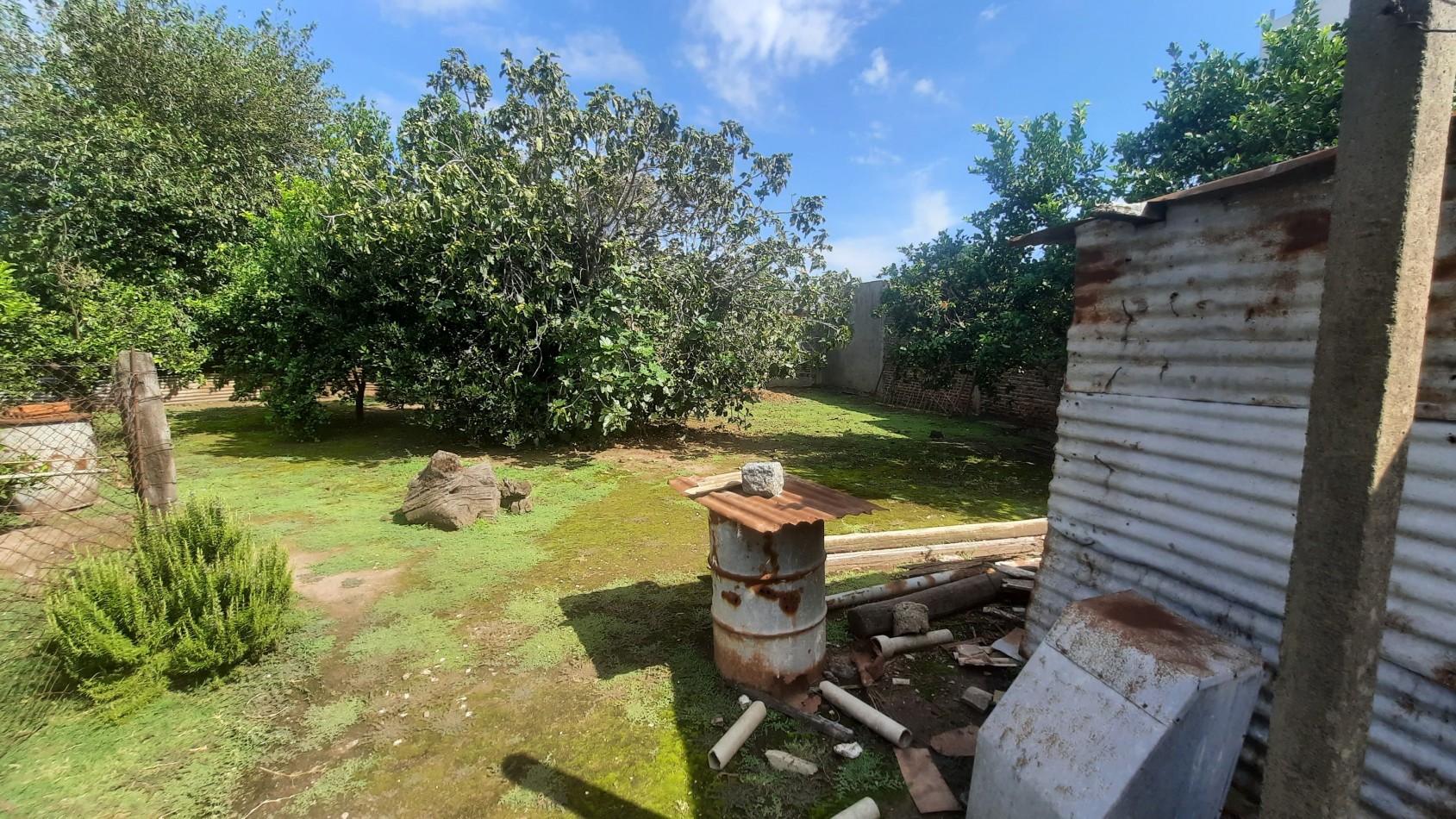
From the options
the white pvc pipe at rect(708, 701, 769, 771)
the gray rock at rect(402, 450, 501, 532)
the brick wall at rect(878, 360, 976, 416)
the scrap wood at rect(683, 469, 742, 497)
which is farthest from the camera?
the brick wall at rect(878, 360, 976, 416)

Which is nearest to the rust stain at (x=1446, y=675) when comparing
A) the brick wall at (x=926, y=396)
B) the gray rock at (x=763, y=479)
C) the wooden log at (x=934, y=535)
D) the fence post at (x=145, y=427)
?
the gray rock at (x=763, y=479)

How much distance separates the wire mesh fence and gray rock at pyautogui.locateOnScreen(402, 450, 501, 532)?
208cm

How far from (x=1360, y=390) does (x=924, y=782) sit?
2.25 meters

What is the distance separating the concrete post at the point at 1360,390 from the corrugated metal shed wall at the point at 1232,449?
1.31 meters

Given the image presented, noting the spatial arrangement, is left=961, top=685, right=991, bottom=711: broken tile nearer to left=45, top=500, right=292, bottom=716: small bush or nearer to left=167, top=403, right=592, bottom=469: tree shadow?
left=45, top=500, right=292, bottom=716: small bush

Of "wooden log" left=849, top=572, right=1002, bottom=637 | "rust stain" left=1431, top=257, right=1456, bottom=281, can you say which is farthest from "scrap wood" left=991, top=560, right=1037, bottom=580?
"rust stain" left=1431, top=257, right=1456, bottom=281

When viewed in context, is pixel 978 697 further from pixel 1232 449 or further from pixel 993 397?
pixel 993 397

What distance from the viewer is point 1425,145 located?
3.75 feet

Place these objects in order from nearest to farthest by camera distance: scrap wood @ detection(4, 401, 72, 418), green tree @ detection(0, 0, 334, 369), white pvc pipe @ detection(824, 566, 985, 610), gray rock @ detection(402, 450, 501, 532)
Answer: white pvc pipe @ detection(824, 566, 985, 610)
scrap wood @ detection(4, 401, 72, 418)
gray rock @ detection(402, 450, 501, 532)
green tree @ detection(0, 0, 334, 369)

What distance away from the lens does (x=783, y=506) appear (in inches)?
121

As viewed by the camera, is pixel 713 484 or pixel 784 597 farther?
pixel 713 484

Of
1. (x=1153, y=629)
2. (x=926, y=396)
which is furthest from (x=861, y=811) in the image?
(x=926, y=396)

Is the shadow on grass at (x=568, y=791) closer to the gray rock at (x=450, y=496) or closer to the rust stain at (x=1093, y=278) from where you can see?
the rust stain at (x=1093, y=278)

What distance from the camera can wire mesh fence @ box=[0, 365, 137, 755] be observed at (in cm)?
349
